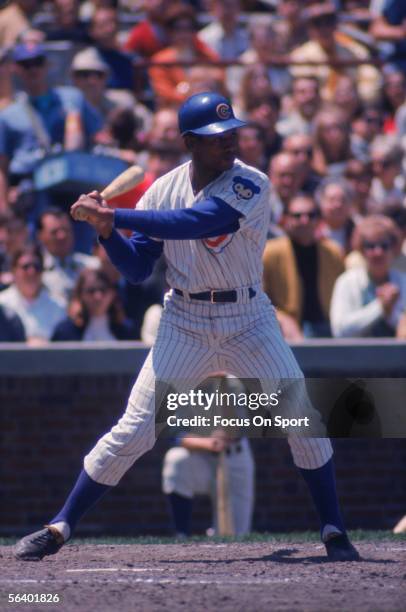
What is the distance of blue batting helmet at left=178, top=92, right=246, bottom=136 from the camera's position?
17.7ft

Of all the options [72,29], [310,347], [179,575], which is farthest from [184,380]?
[72,29]

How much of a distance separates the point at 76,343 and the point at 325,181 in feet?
7.89

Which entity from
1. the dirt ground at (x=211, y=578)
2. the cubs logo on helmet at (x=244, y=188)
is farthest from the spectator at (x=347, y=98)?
the cubs logo on helmet at (x=244, y=188)

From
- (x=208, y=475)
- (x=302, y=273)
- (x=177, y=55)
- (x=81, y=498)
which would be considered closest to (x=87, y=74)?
(x=177, y=55)

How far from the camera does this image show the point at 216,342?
5.43 m

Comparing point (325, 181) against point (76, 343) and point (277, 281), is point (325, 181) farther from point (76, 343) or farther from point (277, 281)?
point (76, 343)

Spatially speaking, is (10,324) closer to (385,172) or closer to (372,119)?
(385,172)

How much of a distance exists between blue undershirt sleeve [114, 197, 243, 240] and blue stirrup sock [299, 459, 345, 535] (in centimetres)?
104

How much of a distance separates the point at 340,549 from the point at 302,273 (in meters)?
3.22

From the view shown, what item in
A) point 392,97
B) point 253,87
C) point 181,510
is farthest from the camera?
point 392,97

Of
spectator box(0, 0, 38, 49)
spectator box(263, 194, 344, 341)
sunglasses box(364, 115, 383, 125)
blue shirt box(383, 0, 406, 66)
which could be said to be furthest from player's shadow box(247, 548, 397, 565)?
blue shirt box(383, 0, 406, 66)

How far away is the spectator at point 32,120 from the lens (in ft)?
31.1

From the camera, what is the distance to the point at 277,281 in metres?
8.38

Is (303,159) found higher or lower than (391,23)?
lower
